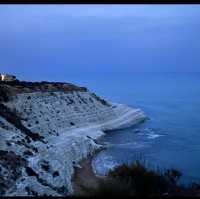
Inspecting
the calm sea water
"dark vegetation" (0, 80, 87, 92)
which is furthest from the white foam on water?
"dark vegetation" (0, 80, 87, 92)

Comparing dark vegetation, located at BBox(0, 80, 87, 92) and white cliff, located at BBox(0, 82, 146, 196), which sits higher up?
dark vegetation, located at BBox(0, 80, 87, 92)

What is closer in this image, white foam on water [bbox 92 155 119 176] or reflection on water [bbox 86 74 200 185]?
white foam on water [bbox 92 155 119 176]

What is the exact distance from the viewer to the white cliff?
16.2 meters

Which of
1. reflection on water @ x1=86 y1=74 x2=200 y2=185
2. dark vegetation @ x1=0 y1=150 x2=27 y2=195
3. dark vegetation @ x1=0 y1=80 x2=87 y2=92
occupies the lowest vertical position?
dark vegetation @ x1=0 y1=150 x2=27 y2=195

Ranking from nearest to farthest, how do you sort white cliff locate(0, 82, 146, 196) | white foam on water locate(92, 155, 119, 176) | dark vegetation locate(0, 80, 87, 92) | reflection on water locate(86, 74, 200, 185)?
white cliff locate(0, 82, 146, 196)
white foam on water locate(92, 155, 119, 176)
reflection on water locate(86, 74, 200, 185)
dark vegetation locate(0, 80, 87, 92)

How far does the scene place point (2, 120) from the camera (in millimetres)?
24906

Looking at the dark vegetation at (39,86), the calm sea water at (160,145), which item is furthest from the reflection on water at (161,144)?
the dark vegetation at (39,86)

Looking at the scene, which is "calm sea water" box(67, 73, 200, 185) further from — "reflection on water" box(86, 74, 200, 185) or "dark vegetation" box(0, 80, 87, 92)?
"dark vegetation" box(0, 80, 87, 92)

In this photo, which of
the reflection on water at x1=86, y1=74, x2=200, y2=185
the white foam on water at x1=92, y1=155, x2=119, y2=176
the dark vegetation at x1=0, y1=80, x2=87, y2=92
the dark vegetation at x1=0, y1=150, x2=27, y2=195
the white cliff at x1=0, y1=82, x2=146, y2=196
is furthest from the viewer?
the dark vegetation at x1=0, y1=80, x2=87, y2=92

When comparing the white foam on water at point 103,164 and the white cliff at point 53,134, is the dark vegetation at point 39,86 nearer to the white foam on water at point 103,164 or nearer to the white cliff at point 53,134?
the white cliff at point 53,134

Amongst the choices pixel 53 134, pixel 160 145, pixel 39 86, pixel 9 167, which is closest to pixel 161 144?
pixel 160 145

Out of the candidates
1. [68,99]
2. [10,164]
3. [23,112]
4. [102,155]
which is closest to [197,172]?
[102,155]

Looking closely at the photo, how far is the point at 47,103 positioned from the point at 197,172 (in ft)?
61.5

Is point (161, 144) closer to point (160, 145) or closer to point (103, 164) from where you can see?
point (160, 145)
